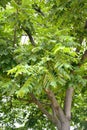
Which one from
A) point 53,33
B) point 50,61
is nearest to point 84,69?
point 53,33

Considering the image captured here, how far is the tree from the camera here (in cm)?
220

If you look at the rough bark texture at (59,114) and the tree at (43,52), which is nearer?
the tree at (43,52)

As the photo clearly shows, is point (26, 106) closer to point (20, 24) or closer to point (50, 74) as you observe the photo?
point (20, 24)

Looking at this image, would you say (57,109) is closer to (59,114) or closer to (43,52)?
(59,114)

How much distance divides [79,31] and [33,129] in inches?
104

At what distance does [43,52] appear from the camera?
2.47 m

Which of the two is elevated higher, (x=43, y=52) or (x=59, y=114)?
(x=43, y=52)

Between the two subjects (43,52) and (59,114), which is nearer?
(43,52)

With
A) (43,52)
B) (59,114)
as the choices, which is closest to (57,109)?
(59,114)

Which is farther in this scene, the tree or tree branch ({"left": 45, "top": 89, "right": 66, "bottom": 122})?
tree branch ({"left": 45, "top": 89, "right": 66, "bottom": 122})

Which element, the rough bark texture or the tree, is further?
the rough bark texture

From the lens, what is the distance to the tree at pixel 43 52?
2201mm

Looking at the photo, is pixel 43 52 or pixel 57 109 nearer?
pixel 43 52

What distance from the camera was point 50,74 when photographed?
2184 millimetres
